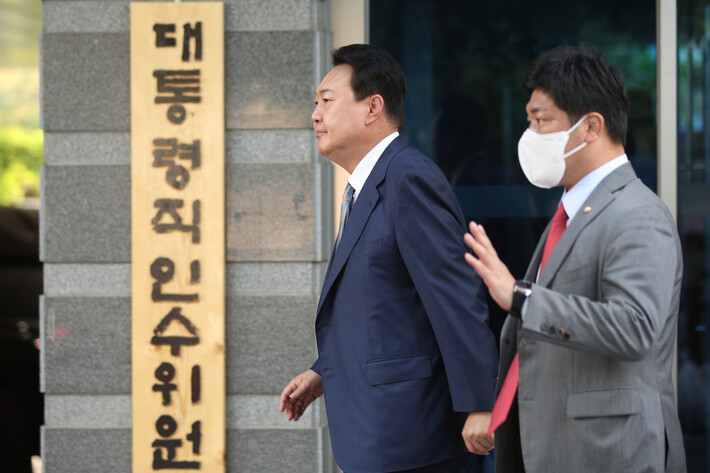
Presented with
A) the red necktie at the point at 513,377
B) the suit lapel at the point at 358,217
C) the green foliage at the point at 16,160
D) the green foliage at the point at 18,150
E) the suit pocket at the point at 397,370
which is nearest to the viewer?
the red necktie at the point at 513,377

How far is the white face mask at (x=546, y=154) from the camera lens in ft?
7.29

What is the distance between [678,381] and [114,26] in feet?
11.3

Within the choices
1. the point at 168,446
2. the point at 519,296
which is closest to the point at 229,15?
the point at 168,446

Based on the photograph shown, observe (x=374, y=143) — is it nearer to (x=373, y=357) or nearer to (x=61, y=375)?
(x=373, y=357)

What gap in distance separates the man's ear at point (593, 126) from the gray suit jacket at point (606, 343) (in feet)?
0.37

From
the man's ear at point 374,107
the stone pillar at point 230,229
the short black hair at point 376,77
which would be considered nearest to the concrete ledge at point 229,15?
the stone pillar at point 230,229

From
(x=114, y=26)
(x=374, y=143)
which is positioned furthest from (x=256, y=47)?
(x=374, y=143)

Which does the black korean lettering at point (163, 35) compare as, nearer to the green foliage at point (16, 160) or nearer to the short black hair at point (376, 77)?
the short black hair at point (376, 77)

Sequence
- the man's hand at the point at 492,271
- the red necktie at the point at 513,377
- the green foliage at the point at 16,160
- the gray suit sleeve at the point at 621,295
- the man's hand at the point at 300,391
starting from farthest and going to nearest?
1. the green foliage at the point at 16,160
2. the man's hand at the point at 300,391
3. the red necktie at the point at 513,377
4. the man's hand at the point at 492,271
5. the gray suit sleeve at the point at 621,295

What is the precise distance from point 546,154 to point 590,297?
412 millimetres

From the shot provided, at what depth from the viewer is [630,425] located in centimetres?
204

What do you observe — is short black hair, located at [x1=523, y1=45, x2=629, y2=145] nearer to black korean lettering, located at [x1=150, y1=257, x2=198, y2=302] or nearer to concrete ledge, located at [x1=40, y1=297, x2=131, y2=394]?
black korean lettering, located at [x1=150, y1=257, x2=198, y2=302]

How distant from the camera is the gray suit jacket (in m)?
1.95

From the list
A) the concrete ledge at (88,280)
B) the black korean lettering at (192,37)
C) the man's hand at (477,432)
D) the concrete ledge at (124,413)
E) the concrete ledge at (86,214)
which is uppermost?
the black korean lettering at (192,37)
